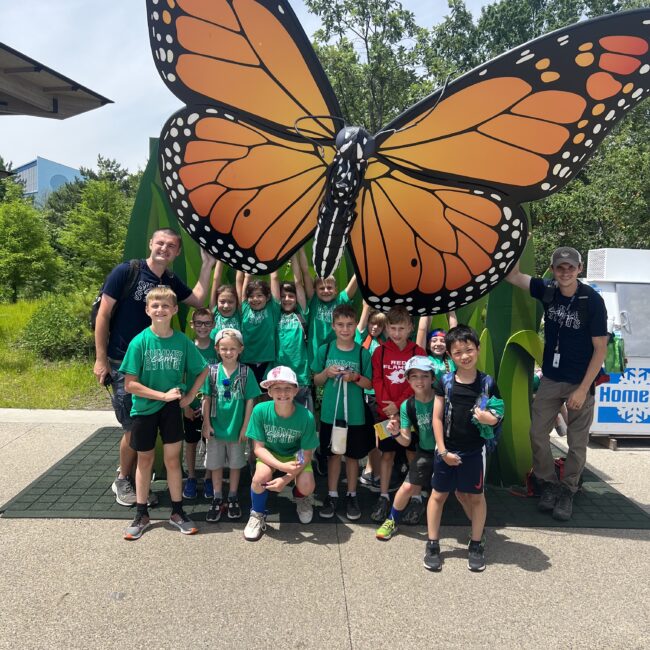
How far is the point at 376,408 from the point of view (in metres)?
3.43

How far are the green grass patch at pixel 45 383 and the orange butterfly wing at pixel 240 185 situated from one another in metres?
4.10

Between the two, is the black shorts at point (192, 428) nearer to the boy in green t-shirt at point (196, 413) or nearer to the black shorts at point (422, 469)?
the boy in green t-shirt at point (196, 413)

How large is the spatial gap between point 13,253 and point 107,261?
3962 millimetres

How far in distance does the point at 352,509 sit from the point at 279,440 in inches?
28.6

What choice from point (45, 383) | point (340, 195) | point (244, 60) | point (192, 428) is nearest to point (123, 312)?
point (192, 428)

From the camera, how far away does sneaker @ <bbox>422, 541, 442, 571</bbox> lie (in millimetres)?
2713

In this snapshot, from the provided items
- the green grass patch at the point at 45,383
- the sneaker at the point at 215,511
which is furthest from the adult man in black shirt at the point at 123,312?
the green grass patch at the point at 45,383

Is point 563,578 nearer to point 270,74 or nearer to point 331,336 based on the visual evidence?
point 331,336

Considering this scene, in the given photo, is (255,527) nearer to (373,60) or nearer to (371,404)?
(371,404)

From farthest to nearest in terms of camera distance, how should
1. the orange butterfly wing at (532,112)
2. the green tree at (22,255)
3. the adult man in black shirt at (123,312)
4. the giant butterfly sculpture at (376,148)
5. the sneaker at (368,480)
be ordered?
1. the green tree at (22,255)
2. the sneaker at (368,480)
3. the adult man in black shirt at (123,312)
4. the giant butterfly sculpture at (376,148)
5. the orange butterfly wing at (532,112)

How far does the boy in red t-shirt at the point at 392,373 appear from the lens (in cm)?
328

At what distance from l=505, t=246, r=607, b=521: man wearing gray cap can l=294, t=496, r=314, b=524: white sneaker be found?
1.63m

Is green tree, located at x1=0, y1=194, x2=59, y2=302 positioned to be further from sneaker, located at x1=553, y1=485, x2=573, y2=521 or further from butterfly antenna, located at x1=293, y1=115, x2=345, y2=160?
sneaker, located at x1=553, y1=485, x2=573, y2=521

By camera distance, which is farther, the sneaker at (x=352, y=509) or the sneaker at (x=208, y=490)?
the sneaker at (x=208, y=490)
